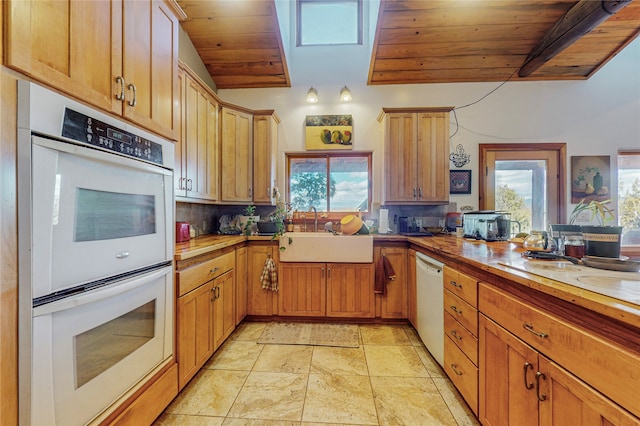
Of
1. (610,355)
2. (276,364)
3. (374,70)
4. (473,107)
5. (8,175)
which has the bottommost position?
(276,364)

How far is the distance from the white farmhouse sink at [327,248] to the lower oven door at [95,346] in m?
1.32

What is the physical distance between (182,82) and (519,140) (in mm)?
3852

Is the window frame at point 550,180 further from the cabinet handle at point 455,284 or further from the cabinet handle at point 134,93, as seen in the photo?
the cabinet handle at point 134,93

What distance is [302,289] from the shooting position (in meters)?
2.56

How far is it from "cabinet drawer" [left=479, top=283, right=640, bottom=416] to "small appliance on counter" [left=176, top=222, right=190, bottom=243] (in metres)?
2.26

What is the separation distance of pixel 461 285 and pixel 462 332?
27 centimetres

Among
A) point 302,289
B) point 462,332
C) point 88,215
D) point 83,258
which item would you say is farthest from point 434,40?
point 83,258

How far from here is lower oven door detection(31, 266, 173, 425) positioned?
0.79 meters

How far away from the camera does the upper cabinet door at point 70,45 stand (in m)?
0.75

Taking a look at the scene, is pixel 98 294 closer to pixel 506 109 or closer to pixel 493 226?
pixel 493 226

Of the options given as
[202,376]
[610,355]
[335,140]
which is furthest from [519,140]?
[202,376]

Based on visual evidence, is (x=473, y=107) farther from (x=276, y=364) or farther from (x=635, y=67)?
(x=276, y=364)

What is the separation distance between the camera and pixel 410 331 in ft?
7.91

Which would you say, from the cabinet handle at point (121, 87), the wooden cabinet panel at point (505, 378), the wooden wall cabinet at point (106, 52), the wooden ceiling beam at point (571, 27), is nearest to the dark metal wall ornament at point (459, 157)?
the wooden ceiling beam at point (571, 27)
